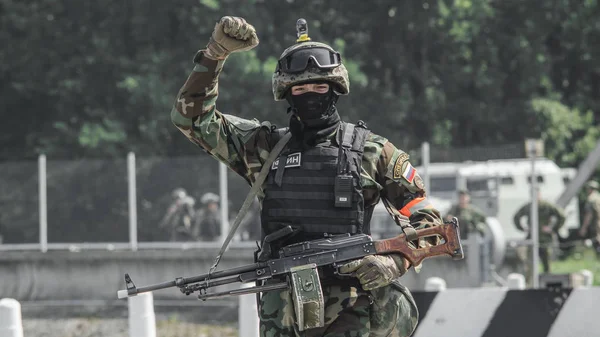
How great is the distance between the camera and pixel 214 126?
5.70 metres

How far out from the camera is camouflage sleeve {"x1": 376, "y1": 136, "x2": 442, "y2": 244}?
574cm

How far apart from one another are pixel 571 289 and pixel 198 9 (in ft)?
80.8

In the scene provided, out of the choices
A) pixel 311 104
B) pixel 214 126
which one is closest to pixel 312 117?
pixel 311 104

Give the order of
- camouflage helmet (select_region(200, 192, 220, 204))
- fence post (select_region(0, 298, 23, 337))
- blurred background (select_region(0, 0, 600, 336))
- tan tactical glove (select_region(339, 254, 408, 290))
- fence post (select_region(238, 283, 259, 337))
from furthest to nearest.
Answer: blurred background (select_region(0, 0, 600, 336)), camouflage helmet (select_region(200, 192, 220, 204)), fence post (select_region(238, 283, 259, 337)), fence post (select_region(0, 298, 23, 337)), tan tactical glove (select_region(339, 254, 408, 290))

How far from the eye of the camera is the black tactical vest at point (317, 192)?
568 centimetres

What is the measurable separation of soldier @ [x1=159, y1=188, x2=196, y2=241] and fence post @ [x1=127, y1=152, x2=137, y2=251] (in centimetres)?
41

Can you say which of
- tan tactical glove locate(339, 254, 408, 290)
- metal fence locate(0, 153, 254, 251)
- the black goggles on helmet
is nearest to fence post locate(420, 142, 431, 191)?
metal fence locate(0, 153, 254, 251)

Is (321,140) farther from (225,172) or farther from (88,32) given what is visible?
(88,32)

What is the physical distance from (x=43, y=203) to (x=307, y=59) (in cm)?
1252

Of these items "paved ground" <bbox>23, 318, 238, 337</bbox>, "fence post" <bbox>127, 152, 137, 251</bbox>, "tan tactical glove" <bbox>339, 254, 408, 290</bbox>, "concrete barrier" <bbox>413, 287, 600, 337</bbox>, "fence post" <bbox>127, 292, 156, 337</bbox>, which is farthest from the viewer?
"fence post" <bbox>127, 152, 137, 251</bbox>

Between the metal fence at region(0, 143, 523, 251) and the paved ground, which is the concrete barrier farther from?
the metal fence at region(0, 143, 523, 251)

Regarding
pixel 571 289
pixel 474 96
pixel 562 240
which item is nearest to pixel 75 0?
pixel 474 96

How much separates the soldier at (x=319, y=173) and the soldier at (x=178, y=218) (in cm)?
1164

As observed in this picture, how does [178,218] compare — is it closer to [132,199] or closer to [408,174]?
Result: [132,199]
